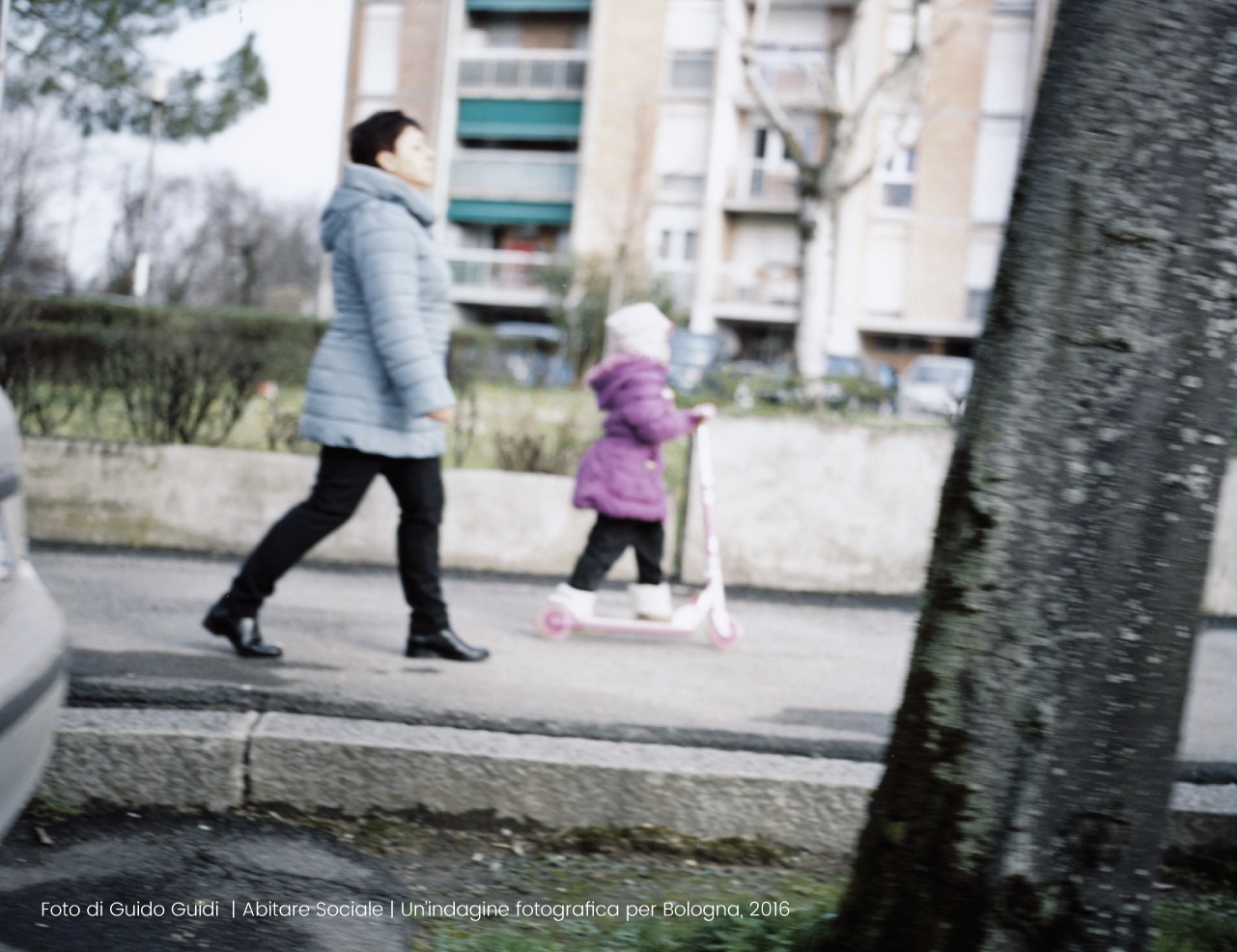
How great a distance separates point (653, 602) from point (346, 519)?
1556 mm

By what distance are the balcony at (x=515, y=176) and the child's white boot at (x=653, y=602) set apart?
3841cm

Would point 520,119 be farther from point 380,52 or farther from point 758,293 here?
point 758,293

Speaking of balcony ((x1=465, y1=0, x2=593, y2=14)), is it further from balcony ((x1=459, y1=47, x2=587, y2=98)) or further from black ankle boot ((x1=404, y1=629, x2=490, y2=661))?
black ankle boot ((x1=404, y1=629, x2=490, y2=661))

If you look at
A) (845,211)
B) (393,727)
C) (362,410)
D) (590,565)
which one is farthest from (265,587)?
(845,211)

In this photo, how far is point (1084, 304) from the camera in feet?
6.74

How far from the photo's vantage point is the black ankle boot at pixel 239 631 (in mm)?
4309

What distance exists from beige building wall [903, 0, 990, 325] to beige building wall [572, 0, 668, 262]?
9127mm

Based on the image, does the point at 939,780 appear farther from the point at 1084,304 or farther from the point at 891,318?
the point at 891,318

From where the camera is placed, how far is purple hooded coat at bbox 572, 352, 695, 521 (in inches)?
202

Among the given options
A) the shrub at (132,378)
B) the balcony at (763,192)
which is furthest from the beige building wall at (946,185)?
the shrub at (132,378)

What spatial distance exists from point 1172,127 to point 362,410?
113 inches

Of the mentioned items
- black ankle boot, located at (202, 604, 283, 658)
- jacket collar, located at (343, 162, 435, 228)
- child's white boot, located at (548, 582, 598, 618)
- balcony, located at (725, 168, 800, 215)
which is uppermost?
balcony, located at (725, 168, 800, 215)

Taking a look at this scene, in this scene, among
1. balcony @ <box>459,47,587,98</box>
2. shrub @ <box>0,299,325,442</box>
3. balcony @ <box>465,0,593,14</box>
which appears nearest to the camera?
shrub @ <box>0,299,325,442</box>

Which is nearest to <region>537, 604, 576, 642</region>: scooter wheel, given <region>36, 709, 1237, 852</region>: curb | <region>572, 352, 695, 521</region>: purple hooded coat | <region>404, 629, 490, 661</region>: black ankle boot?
<region>572, 352, 695, 521</region>: purple hooded coat
